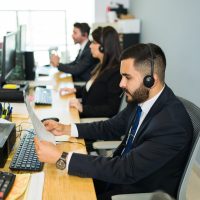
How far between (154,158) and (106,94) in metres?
1.17

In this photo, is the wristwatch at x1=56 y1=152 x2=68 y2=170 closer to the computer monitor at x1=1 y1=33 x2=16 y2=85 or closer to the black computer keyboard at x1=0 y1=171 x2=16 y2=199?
the black computer keyboard at x1=0 y1=171 x2=16 y2=199

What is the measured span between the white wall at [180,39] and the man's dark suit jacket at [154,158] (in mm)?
1415

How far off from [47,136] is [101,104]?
1021 millimetres

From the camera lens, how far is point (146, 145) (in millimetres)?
1128

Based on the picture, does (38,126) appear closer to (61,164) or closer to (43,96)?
(61,164)

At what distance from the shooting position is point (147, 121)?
1.23 meters

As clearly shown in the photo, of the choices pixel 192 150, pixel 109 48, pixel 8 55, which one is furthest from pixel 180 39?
pixel 192 150

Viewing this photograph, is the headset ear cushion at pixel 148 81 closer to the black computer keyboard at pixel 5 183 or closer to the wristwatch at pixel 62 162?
the wristwatch at pixel 62 162

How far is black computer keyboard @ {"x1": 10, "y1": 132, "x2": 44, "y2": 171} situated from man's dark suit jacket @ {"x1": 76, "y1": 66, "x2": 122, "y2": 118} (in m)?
0.79

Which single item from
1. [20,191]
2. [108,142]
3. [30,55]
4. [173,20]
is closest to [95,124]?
[108,142]

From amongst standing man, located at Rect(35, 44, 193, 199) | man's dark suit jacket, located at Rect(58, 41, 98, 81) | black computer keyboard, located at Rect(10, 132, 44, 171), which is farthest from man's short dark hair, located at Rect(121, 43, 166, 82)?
man's dark suit jacket, located at Rect(58, 41, 98, 81)

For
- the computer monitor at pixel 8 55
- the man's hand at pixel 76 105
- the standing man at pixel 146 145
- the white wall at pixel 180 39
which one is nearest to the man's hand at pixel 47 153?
the standing man at pixel 146 145

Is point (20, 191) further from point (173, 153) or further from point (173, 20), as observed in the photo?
point (173, 20)

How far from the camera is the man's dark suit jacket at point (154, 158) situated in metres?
1.12
